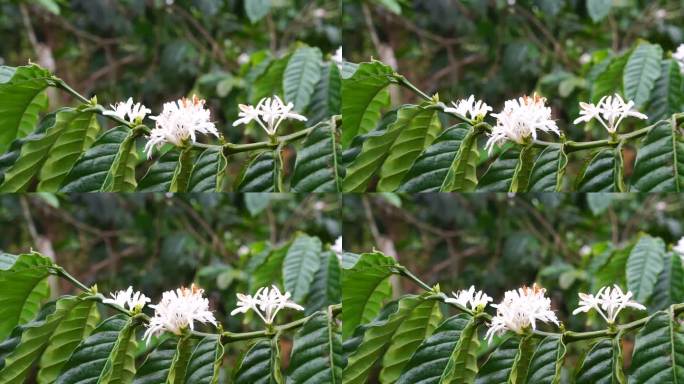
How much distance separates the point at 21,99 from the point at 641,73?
1485 mm

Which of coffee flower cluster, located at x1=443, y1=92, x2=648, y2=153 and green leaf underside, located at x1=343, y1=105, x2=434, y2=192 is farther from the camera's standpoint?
green leaf underside, located at x1=343, y1=105, x2=434, y2=192

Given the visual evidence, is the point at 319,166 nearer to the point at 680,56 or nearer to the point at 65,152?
the point at 65,152

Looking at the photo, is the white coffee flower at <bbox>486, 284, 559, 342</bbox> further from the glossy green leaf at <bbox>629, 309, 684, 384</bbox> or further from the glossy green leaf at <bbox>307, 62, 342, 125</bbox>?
the glossy green leaf at <bbox>307, 62, 342, 125</bbox>

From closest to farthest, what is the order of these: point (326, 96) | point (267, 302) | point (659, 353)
Result: point (659, 353) → point (267, 302) → point (326, 96)

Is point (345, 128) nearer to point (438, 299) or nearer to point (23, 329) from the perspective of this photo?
point (438, 299)

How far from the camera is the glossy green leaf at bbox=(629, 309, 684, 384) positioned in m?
1.97

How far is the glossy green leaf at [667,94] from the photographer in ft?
6.91

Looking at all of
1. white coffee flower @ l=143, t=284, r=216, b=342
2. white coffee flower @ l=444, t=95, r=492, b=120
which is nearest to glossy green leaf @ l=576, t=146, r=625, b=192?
white coffee flower @ l=444, t=95, r=492, b=120

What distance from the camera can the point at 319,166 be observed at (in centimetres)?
213

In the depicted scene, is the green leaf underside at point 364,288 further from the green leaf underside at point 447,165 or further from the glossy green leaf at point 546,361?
the glossy green leaf at point 546,361

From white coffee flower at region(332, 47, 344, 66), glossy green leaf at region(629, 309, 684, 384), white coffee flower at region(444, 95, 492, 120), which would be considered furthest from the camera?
white coffee flower at region(332, 47, 344, 66)

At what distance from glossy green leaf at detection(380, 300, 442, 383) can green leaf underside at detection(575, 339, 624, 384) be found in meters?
0.36

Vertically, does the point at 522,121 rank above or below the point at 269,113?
below

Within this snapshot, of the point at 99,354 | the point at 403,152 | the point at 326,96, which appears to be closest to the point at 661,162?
Answer: the point at 403,152
